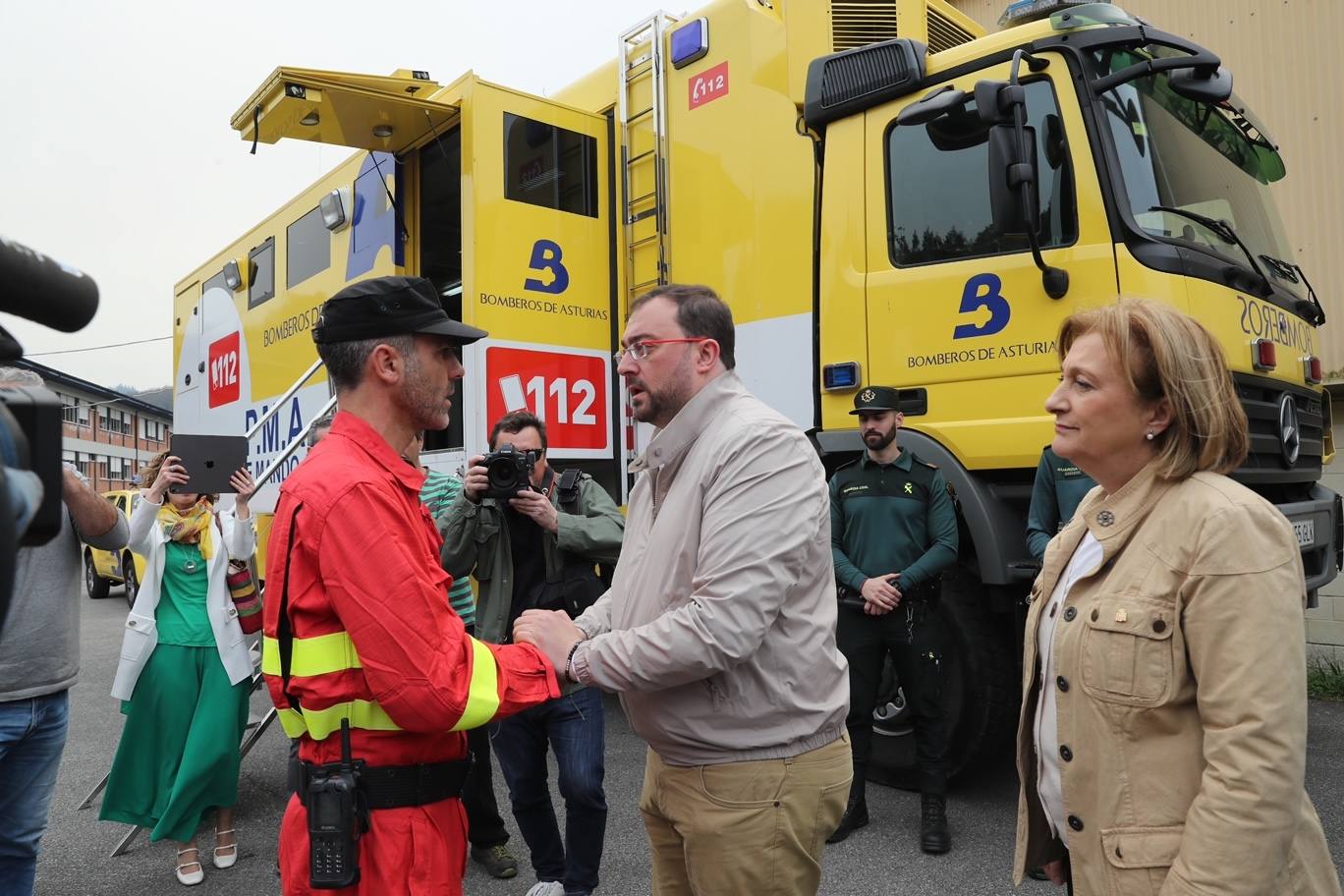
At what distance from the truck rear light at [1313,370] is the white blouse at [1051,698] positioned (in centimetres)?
299

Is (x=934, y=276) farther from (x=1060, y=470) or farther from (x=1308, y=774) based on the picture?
(x=1308, y=774)

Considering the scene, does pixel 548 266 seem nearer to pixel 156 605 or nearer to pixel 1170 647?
pixel 156 605

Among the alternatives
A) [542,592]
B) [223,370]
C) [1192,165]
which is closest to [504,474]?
[542,592]

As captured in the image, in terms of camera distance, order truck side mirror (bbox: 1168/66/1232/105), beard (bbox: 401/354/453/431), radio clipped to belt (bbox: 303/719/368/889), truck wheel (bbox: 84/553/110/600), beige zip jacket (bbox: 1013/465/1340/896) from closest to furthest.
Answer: beige zip jacket (bbox: 1013/465/1340/896)
radio clipped to belt (bbox: 303/719/368/889)
beard (bbox: 401/354/453/431)
truck side mirror (bbox: 1168/66/1232/105)
truck wheel (bbox: 84/553/110/600)

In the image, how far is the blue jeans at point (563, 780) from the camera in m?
3.18

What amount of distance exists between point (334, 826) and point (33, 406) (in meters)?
1.17

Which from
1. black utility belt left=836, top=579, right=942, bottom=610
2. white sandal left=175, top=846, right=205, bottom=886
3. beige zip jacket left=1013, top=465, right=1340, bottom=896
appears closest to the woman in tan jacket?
beige zip jacket left=1013, top=465, right=1340, bottom=896

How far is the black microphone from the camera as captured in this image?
68 centimetres

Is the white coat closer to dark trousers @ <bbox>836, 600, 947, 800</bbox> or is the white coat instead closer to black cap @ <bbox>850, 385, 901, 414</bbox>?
dark trousers @ <bbox>836, 600, 947, 800</bbox>

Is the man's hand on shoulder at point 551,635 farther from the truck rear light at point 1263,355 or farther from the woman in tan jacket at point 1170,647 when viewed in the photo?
the truck rear light at point 1263,355

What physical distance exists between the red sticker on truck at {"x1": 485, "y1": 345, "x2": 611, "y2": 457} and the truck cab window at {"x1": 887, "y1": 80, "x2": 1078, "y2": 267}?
1.78 metres

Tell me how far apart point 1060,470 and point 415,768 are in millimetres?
2686

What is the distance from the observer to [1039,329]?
344 cm

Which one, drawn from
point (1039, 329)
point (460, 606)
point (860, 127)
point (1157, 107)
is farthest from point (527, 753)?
point (1157, 107)
